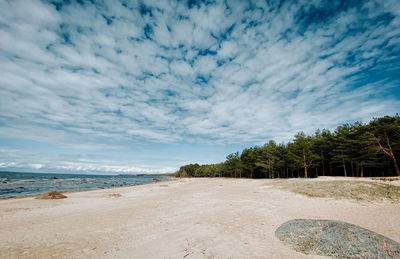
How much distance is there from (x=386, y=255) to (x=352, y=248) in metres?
0.77

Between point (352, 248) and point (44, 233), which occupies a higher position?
point (352, 248)

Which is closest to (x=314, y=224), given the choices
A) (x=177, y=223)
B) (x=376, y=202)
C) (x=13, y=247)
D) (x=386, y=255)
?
(x=386, y=255)

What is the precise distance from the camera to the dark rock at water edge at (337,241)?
525cm

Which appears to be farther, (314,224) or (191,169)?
(191,169)

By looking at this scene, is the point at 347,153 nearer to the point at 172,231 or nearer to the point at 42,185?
the point at 172,231

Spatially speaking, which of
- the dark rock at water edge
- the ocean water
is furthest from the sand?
the ocean water

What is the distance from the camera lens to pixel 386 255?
5.03 m

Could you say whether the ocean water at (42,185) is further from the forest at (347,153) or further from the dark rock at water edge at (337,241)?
the forest at (347,153)

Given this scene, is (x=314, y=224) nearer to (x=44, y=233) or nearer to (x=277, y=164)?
(x=44, y=233)

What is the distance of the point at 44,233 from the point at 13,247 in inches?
62.9

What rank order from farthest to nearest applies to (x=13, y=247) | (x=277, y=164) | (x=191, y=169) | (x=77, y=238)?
(x=191, y=169) → (x=277, y=164) → (x=77, y=238) → (x=13, y=247)

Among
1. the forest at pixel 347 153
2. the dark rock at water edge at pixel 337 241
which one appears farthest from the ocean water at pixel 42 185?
the forest at pixel 347 153

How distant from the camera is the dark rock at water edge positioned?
525 centimetres

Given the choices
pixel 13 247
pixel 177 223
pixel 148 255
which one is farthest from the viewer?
pixel 177 223
